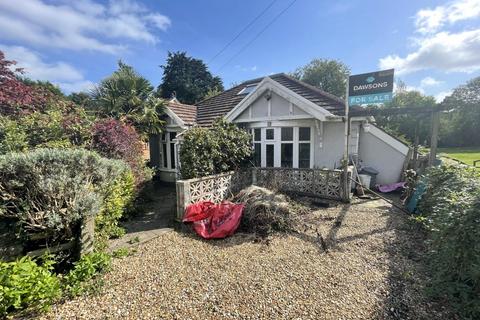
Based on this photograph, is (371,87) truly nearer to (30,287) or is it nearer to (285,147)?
(285,147)

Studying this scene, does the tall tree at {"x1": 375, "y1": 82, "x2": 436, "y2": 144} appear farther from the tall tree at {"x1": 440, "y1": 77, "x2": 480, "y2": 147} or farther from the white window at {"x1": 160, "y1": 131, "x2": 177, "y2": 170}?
the white window at {"x1": 160, "y1": 131, "x2": 177, "y2": 170}

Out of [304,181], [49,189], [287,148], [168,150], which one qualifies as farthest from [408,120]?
[49,189]

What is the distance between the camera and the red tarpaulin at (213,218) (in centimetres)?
544

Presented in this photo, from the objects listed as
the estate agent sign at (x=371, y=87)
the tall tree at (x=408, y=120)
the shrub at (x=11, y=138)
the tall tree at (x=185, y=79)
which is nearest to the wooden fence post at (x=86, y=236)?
the shrub at (x=11, y=138)

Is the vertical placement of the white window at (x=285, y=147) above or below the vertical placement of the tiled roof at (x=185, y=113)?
below

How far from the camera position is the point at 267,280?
11.9 ft

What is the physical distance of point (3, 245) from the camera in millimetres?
3297

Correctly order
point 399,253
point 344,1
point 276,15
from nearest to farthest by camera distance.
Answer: point 399,253, point 344,1, point 276,15

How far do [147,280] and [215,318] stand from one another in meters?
1.48

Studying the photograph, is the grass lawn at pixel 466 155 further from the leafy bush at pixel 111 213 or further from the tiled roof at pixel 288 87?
the leafy bush at pixel 111 213

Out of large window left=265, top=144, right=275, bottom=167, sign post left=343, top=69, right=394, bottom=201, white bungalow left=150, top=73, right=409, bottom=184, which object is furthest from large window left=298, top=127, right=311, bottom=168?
sign post left=343, top=69, right=394, bottom=201

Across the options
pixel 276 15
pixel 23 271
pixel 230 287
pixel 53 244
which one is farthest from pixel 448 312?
pixel 276 15

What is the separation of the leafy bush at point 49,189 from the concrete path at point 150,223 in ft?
4.98

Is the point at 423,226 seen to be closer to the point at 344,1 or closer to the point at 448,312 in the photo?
the point at 448,312
